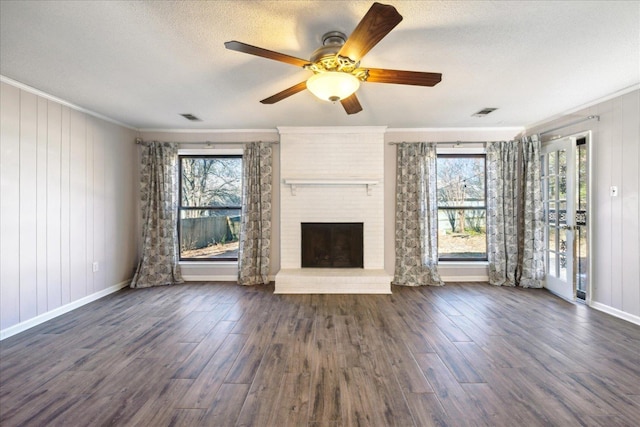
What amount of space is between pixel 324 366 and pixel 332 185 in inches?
112

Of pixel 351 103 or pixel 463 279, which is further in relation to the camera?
pixel 463 279

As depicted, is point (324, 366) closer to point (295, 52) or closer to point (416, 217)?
point (295, 52)

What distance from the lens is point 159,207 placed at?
14.3 ft

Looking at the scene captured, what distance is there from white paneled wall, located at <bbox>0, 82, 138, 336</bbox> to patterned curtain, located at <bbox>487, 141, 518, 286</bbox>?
579 centimetres

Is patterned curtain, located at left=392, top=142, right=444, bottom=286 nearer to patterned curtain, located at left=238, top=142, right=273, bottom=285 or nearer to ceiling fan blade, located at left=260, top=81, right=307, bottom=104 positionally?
patterned curtain, located at left=238, top=142, right=273, bottom=285

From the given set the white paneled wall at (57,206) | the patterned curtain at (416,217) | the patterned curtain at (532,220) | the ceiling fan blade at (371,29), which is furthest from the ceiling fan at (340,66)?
the patterned curtain at (532,220)

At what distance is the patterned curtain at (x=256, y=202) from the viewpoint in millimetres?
4402

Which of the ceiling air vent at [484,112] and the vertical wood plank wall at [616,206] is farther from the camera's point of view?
the ceiling air vent at [484,112]

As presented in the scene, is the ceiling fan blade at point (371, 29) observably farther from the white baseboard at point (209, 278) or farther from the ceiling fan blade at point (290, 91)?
the white baseboard at point (209, 278)

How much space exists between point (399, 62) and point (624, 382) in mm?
2914

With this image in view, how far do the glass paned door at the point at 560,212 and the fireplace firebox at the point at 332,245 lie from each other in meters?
2.71

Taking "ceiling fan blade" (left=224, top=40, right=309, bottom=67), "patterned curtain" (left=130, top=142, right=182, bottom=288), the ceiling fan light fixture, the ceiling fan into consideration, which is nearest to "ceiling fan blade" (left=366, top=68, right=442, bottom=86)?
the ceiling fan

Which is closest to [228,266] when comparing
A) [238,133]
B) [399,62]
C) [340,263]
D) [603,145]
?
[340,263]

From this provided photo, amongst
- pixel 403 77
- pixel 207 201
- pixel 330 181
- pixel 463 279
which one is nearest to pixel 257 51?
pixel 403 77
